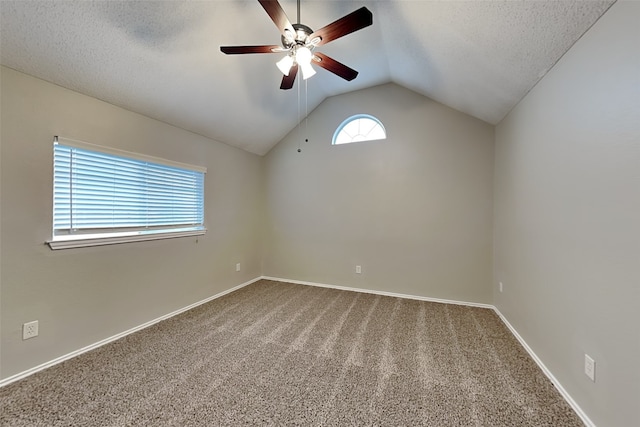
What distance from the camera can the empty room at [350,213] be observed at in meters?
1.40

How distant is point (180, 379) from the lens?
1.75 metres

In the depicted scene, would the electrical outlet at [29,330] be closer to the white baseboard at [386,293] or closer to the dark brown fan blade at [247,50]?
the dark brown fan blade at [247,50]

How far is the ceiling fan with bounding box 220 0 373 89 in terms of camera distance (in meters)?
1.41

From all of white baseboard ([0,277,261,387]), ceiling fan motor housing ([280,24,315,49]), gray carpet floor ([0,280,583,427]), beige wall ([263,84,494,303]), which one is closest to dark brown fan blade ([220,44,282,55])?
ceiling fan motor housing ([280,24,315,49])

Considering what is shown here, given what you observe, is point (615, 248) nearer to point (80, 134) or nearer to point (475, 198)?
point (475, 198)

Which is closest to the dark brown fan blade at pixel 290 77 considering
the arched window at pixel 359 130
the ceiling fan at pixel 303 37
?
the ceiling fan at pixel 303 37

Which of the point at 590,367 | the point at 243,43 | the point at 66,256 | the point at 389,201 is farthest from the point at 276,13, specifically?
the point at 590,367

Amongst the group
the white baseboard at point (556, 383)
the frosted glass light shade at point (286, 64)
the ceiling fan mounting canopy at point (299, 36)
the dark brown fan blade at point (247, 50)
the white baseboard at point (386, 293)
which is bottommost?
the white baseboard at point (556, 383)

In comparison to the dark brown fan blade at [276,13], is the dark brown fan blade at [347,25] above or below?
below

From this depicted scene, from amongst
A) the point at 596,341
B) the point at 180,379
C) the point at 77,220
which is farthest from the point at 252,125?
the point at 596,341

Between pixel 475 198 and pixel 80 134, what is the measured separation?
4.22 meters

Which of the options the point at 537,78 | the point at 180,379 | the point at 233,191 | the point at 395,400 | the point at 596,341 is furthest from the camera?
the point at 233,191

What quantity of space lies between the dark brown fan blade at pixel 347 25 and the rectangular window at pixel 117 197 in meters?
2.19

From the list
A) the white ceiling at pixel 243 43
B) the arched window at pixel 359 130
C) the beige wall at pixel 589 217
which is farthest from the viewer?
the arched window at pixel 359 130
